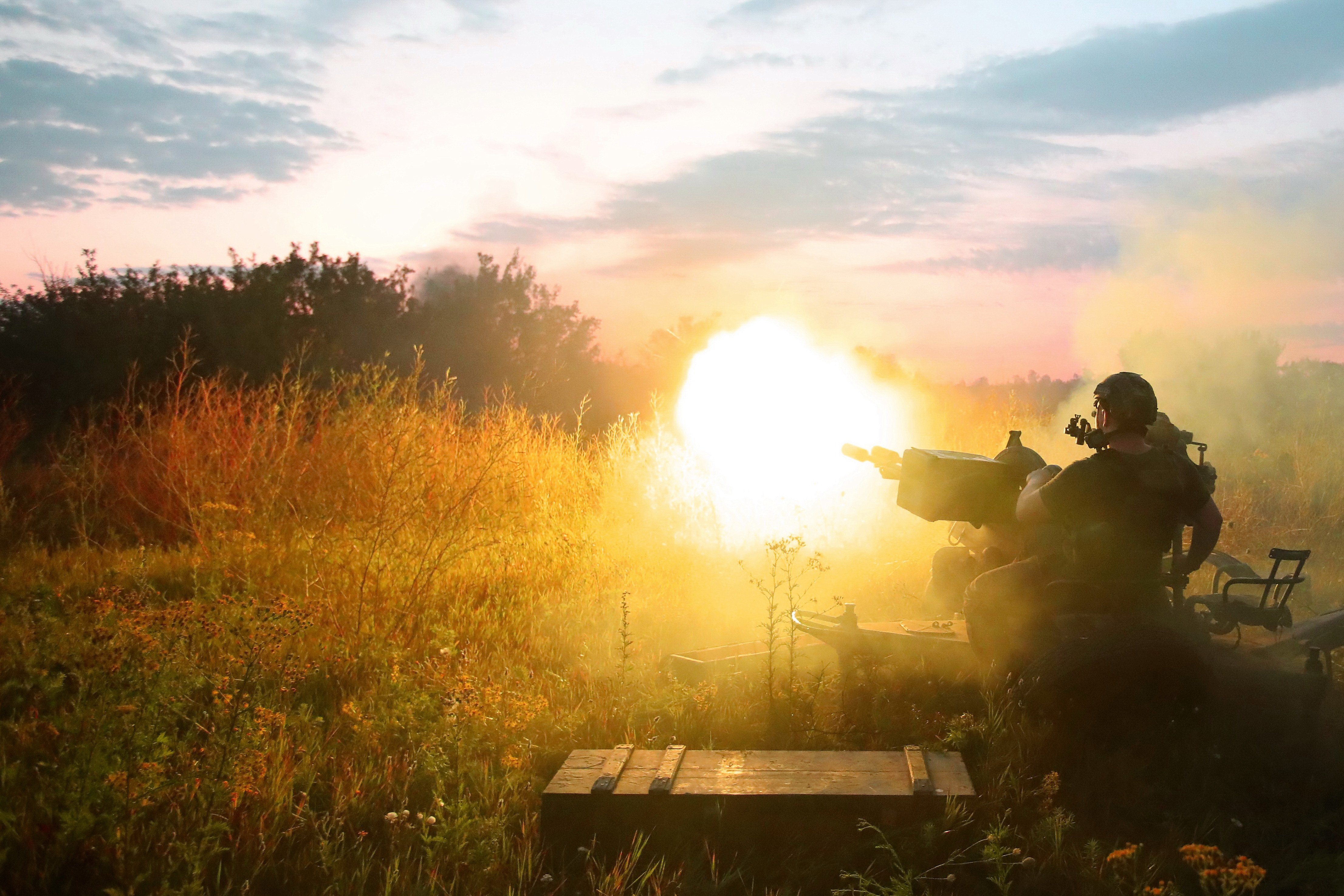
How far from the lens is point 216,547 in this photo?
21.9 feet

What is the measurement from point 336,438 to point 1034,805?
806cm

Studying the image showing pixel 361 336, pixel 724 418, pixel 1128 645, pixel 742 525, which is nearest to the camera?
pixel 1128 645

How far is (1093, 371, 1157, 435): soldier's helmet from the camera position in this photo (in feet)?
14.1

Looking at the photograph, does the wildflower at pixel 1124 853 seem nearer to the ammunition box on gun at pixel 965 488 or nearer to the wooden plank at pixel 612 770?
the wooden plank at pixel 612 770

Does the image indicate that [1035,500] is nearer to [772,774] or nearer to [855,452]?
[855,452]

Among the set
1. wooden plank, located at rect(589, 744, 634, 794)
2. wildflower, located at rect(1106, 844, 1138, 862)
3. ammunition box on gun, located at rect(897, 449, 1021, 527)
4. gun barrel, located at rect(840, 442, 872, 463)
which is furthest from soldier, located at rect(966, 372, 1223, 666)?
wooden plank, located at rect(589, 744, 634, 794)

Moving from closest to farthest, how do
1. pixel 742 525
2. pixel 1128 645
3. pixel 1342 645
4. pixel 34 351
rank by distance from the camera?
1. pixel 1128 645
2. pixel 1342 645
3. pixel 742 525
4. pixel 34 351

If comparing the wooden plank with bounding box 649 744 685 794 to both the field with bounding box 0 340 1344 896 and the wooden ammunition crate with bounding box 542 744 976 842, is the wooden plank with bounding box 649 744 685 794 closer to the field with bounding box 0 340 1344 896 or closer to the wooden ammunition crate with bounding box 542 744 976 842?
the wooden ammunition crate with bounding box 542 744 976 842

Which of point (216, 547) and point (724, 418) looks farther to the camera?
point (724, 418)

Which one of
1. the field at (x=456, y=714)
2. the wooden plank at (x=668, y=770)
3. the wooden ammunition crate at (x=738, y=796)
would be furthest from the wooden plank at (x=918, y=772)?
the wooden plank at (x=668, y=770)

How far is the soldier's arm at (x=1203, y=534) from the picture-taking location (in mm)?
4547

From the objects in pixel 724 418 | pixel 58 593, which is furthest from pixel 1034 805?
pixel 724 418

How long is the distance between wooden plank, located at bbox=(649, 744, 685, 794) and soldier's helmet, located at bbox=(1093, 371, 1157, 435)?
2315mm

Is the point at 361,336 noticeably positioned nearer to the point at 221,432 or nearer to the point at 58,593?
the point at 221,432
